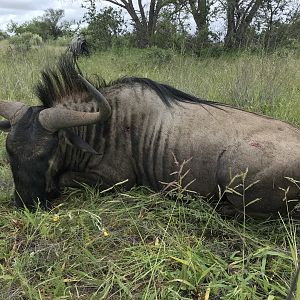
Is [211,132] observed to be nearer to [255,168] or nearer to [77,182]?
[255,168]

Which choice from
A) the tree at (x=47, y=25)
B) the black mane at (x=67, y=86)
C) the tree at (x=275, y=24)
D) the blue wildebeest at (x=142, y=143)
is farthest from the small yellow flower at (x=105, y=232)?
the tree at (x=47, y=25)

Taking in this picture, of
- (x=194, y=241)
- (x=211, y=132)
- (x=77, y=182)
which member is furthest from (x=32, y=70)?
(x=194, y=241)

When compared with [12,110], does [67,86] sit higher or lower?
higher

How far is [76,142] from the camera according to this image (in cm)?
335

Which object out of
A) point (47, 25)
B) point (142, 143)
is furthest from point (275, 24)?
point (47, 25)

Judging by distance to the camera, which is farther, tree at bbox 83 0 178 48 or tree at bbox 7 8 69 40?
tree at bbox 7 8 69 40

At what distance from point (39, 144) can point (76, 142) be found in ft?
0.90

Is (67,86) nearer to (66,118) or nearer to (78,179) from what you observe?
(66,118)

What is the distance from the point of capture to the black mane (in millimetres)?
3660

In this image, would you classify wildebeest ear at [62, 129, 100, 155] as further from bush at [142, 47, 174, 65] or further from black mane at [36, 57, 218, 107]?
bush at [142, 47, 174, 65]

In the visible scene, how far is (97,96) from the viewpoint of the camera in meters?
3.20

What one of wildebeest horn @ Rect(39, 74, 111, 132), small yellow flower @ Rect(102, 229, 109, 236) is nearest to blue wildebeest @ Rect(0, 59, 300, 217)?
wildebeest horn @ Rect(39, 74, 111, 132)

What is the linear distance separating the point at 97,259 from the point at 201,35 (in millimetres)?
11255

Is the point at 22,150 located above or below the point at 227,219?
above
